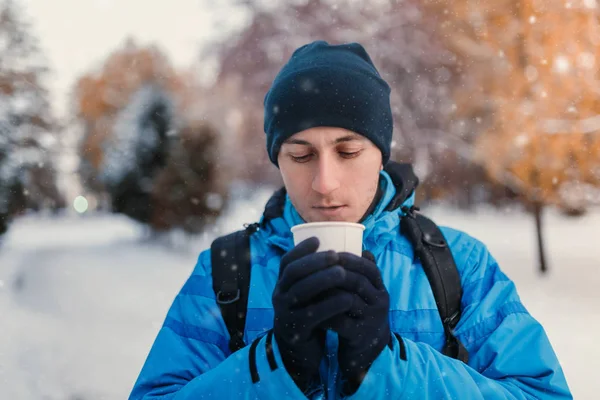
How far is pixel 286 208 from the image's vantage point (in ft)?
6.56

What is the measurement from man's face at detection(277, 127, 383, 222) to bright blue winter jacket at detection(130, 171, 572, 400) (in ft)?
0.43

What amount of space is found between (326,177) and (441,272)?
21.2 inches

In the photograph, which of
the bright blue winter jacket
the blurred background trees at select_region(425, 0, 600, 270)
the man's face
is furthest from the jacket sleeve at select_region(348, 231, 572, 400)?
the blurred background trees at select_region(425, 0, 600, 270)

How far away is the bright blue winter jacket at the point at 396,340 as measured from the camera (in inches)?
59.6

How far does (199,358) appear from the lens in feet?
5.81

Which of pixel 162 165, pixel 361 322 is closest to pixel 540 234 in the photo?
pixel 361 322

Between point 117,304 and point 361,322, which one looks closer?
point 361,322

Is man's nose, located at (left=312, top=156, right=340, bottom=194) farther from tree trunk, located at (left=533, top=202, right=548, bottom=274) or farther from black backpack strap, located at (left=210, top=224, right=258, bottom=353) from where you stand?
tree trunk, located at (left=533, top=202, right=548, bottom=274)

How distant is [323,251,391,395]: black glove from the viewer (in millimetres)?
1341

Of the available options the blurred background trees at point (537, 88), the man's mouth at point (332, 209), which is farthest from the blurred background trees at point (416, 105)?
the man's mouth at point (332, 209)

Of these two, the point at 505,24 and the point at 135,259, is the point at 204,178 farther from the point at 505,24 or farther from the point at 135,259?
the point at 505,24

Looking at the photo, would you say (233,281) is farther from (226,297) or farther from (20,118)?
(20,118)

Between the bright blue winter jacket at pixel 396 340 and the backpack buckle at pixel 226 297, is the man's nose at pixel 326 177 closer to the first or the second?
the bright blue winter jacket at pixel 396 340

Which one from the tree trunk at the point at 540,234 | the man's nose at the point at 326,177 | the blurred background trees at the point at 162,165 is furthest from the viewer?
the blurred background trees at the point at 162,165
